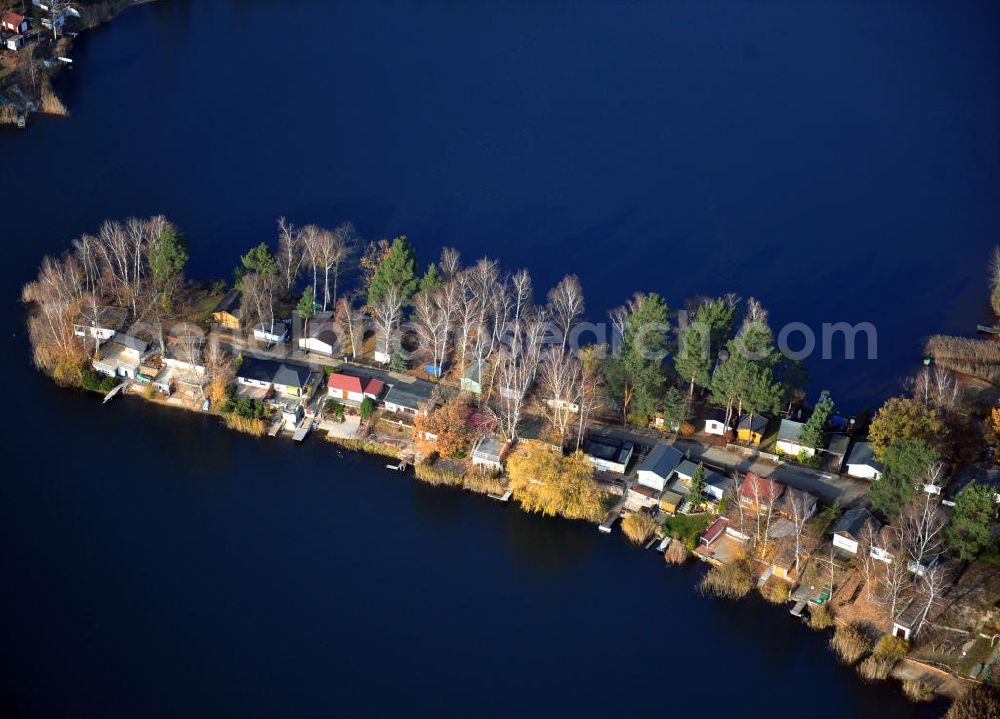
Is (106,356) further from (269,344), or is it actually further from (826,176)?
(826,176)

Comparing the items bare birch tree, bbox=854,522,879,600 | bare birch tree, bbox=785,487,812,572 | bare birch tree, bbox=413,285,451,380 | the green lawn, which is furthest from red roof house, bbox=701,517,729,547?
bare birch tree, bbox=413,285,451,380

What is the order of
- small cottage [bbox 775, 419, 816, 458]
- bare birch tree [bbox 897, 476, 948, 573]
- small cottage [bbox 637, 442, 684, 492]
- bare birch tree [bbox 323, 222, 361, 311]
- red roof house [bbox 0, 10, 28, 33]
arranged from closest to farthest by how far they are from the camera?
1. bare birch tree [bbox 897, 476, 948, 573]
2. small cottage [bbox 637, 442, 684, 492]
3. small cottage [bbox 775, 419, 816, 458]
4. bare birch tree [bbox 323, 222, 361, 311]
5. red roof house [bbox 0, 10, 28, 33]

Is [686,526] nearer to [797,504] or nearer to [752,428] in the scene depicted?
[797,504]

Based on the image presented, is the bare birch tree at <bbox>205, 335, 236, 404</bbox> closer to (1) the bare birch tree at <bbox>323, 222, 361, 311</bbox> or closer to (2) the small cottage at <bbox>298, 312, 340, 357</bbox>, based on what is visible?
(2) the small cottage at <bbox>298, 312, 340, 357</bbox>

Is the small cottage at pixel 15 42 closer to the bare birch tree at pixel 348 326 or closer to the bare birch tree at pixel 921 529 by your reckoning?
the bare birch tree at pixel 348 326

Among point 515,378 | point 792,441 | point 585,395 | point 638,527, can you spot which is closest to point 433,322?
point 515,378

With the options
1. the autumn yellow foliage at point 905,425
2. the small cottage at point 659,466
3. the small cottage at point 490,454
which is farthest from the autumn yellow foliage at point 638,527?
the autumn yellow foliage at point 905,425
